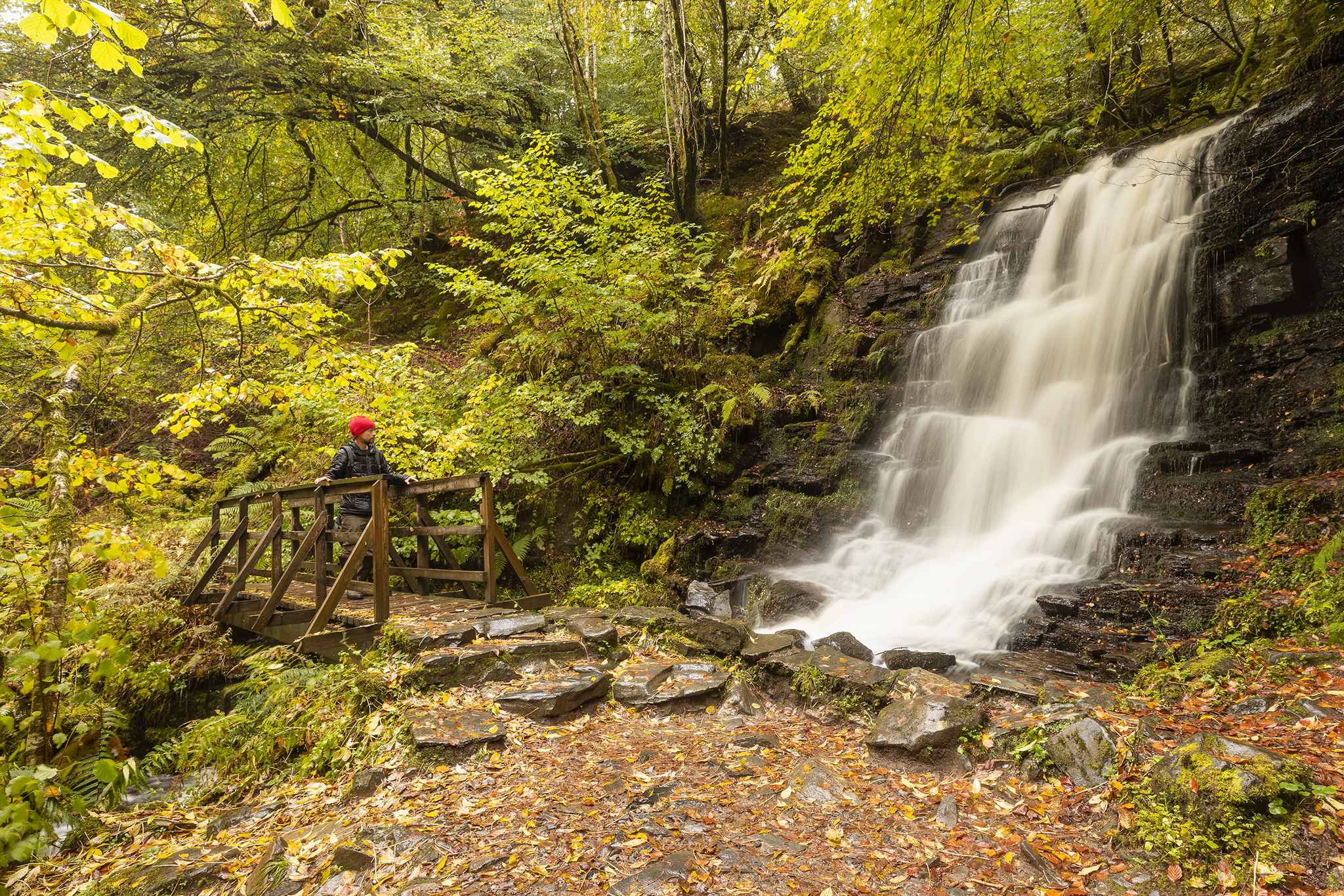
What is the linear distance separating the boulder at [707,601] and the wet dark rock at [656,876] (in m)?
4.80

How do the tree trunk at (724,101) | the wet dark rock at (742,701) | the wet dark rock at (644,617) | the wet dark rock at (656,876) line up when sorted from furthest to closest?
the tree trunk at (724,101) → the wet dark rock at (644,617) → the wet dark rock at (742,701) → the wet dark rock at (656,876)

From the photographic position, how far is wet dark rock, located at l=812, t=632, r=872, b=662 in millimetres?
5902

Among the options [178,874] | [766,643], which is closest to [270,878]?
[178,874]

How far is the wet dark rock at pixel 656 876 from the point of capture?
2.88 meters

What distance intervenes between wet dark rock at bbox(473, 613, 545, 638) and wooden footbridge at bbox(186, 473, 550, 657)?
48 cm

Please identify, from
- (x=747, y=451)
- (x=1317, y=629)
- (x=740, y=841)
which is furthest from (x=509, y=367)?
(x=1317, y=629)

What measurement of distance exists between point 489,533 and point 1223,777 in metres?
5.80

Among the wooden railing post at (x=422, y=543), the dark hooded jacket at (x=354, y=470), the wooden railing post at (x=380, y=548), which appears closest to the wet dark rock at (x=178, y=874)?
the wooden railing post at (x=380, y=548)

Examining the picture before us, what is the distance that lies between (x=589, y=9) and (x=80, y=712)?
12913mm

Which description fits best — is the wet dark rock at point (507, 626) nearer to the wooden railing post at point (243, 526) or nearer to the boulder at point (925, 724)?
the boulder at point (925, 724)

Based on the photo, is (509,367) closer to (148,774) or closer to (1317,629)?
(148,774)

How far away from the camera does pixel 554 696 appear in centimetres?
Answer: 473

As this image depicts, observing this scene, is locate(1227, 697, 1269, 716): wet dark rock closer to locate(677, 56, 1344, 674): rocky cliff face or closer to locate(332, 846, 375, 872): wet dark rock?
locate(677, 56, 1344, 674): rocky cliff face

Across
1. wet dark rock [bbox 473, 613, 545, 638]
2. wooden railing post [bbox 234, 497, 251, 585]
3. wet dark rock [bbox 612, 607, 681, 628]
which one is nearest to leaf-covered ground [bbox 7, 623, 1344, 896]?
wet dark rock [bbox 473, 613, 545, 638]
